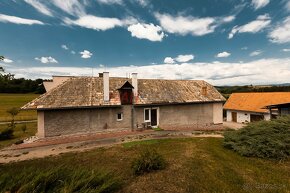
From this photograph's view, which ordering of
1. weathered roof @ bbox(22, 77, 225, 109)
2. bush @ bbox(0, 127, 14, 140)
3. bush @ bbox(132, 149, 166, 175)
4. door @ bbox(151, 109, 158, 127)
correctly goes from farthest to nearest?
door @ bbox(151, 109, 158, 127) < bush @ bbox(0, 127, 14, 140) < weathered roof @ bbox(22, 77, 225, 109) < bush @ bbox(132, 149, 166, 175)

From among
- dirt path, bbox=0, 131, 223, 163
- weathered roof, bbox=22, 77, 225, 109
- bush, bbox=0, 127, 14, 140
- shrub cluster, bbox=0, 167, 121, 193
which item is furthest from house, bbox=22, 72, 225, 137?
shrub cluster, bbox=0, 167, 121, 193

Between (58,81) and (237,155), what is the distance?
19588 millimetres

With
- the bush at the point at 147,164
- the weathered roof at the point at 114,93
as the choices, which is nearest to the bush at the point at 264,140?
the bush at the point at 147,164

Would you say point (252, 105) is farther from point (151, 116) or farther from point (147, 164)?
point (147, 164)

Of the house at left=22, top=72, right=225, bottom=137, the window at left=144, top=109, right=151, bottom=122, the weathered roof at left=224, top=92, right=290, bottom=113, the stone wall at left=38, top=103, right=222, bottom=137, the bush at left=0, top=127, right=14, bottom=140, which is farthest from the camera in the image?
the weathered roof at left=224, top=92, right=290, bottom=113

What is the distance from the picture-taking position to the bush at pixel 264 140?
10.3m

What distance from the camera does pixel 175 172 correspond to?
8164 mm

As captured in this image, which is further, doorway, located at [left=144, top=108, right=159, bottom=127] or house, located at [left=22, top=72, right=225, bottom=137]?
doorway, located at [left=144, top=108, right=159, bottom=127]

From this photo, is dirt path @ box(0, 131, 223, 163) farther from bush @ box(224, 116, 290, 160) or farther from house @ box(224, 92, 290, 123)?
house @ box(224, 92, 290, 123)

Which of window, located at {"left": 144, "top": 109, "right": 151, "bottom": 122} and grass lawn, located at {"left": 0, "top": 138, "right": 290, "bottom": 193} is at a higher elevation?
window, located at {"left": 144, "top": 109, "right": 151, "bottom": 122}

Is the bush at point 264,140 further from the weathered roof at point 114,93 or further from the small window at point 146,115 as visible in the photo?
the weathered roof at point 114,93

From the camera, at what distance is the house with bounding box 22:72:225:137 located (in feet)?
55.6

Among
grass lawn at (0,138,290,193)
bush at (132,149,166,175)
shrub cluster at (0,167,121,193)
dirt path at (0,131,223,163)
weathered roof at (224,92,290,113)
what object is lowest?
dirt path at (0,131,223,163)

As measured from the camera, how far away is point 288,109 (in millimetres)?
18656
